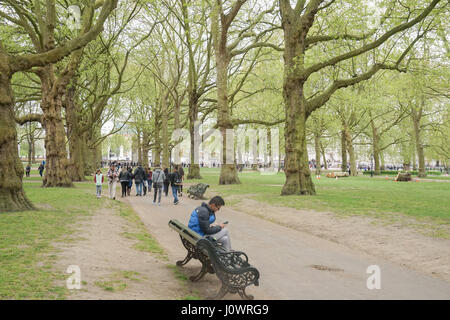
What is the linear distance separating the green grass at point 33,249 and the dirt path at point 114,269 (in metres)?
0.24

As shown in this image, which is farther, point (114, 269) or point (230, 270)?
point (114, 269)

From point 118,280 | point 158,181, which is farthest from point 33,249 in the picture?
point 158,181

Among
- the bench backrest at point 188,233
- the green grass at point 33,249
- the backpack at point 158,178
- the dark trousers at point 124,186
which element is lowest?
the green grass at point 33,249

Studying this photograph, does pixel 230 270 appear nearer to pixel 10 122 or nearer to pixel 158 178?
pixel 10 122

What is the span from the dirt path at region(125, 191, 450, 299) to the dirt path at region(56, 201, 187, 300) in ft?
1.80

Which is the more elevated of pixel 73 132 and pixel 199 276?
pixel 73 132

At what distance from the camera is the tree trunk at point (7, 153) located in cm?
1216

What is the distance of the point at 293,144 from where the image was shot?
1948 cm

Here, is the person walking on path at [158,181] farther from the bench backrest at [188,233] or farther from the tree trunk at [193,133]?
the tree trunk at [193,133]

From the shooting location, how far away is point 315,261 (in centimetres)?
803

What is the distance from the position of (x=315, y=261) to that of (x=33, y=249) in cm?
533

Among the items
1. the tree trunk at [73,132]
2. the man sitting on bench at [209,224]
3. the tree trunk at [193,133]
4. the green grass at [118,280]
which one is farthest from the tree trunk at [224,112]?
the green grass at [118,280]

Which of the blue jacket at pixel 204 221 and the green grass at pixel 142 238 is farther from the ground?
the blue jacket at pixel 204 221

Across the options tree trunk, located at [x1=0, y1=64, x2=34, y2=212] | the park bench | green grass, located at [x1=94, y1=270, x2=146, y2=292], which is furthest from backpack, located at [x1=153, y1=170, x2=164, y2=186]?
the park bench
